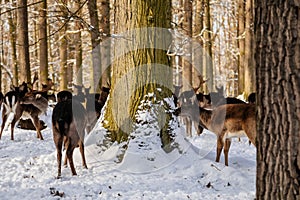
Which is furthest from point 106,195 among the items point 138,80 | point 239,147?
point 239,147

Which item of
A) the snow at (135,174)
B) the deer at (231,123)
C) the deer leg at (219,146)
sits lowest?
the snow at (135,174)

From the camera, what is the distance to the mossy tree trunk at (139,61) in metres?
7.14

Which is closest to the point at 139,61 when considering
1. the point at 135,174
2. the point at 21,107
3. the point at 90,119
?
the point at 135,174

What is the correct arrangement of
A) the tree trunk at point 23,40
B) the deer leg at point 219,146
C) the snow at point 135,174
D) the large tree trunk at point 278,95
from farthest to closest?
the tree trunk at point 23,40 < the deer leg at point 219,146 < the snow at point 135,174 < the large tree trunk at point 278,95

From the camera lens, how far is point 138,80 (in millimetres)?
7176

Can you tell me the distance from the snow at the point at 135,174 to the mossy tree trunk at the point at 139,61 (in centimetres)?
34

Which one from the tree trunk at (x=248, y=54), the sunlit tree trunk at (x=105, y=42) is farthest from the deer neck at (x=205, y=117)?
the tree trunk at (x=248, y=54)

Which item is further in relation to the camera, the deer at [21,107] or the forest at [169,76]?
the deer at [21,107]

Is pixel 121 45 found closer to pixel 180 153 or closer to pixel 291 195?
pixel 180 153

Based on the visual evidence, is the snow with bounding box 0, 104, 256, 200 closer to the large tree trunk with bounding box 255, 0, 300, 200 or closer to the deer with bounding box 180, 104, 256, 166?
the deer with bounding box 180, 104, 256, 166

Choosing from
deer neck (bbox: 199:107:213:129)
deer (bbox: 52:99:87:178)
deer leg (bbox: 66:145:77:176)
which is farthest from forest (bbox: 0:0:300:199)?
deer leg (bbox: 66:145:77:176)

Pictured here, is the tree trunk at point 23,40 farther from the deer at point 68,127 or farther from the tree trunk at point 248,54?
the tree trunk at point 248,54

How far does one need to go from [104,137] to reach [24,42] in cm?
837

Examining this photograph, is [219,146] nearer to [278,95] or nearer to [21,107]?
[278,95]
